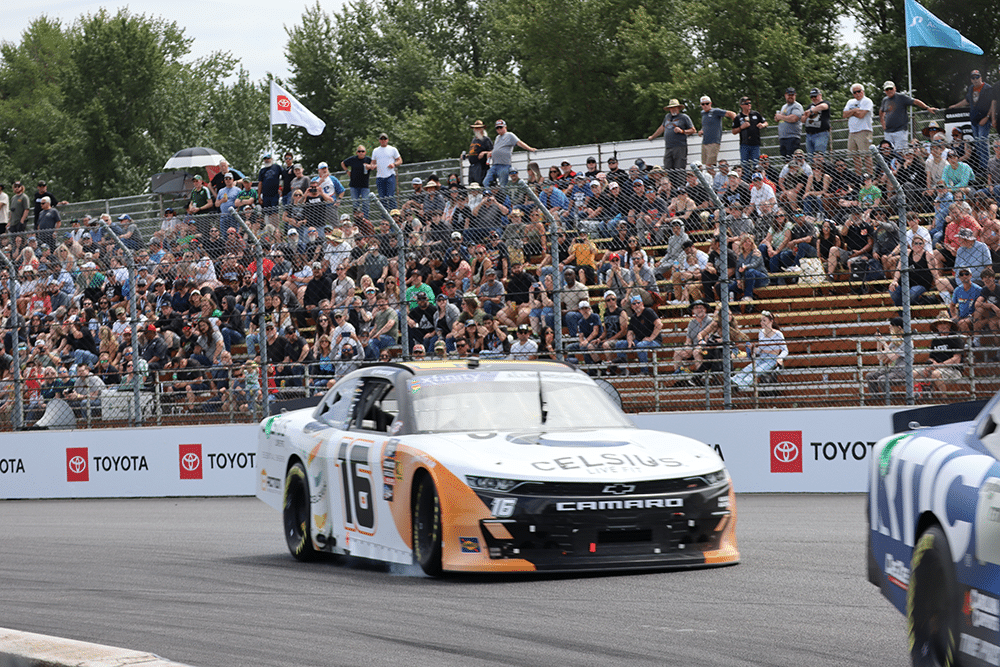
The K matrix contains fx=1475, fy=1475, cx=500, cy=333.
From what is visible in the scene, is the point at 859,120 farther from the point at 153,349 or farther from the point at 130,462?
the point at 130,462

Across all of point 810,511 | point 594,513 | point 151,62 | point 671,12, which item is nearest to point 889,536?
point 594,513

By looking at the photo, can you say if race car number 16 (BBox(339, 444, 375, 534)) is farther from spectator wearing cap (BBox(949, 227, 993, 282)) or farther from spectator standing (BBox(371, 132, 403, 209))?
spectator standing (BBox(371, 132, 403, 209))

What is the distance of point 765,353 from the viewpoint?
16.2 m

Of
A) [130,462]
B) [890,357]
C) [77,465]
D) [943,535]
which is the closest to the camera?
[943,535]

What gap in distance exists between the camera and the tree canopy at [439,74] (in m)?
52.8

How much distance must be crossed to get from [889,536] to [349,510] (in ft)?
16.5

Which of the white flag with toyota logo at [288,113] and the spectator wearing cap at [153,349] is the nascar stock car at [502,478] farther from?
the white flag with toyota logo at [288,113]

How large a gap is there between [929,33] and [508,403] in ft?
46.5

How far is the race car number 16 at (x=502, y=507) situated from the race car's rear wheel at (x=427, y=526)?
0.35m

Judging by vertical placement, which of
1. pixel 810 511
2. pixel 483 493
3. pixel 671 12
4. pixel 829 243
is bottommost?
pixel 810 511

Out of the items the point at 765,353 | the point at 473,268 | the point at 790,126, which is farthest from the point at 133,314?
the point at 790,126

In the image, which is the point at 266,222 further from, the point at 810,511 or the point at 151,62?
the point at 151,62

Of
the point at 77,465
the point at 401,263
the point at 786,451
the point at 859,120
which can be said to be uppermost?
the point at 859,120

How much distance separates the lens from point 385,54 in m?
82.1
